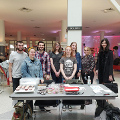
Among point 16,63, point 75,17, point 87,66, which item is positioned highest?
point 75,17

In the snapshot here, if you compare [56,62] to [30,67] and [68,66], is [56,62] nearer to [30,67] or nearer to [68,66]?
[68,66]

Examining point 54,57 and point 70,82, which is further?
point 54,57

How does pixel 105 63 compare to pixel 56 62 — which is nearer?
pixel 105 63

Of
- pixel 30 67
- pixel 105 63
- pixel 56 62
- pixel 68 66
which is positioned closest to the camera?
pixel 30 67

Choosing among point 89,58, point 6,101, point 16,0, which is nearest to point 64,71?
point 89,58

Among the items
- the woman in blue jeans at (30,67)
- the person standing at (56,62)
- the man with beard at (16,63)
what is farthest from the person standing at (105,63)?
the man with beard at (16,63)

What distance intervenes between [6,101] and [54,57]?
1.83 meters

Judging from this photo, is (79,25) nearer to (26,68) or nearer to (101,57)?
(101,57)

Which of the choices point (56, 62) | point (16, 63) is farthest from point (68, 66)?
point (16, 63)

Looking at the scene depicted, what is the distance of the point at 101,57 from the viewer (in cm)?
336

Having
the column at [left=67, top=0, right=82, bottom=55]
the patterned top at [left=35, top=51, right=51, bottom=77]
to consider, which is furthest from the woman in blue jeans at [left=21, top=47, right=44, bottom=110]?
the column at [left=67, top=0, right=82, bottom=55]

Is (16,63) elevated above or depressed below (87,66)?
above

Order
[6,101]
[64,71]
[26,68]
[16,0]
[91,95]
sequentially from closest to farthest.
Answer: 1. [91,95]
2. [26,68]
3. [64,71]
4. [6,101]
5. [16,0]

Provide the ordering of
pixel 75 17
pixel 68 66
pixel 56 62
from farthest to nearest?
pixel 75 17 → pixel 56 62 → pixel 68 66
